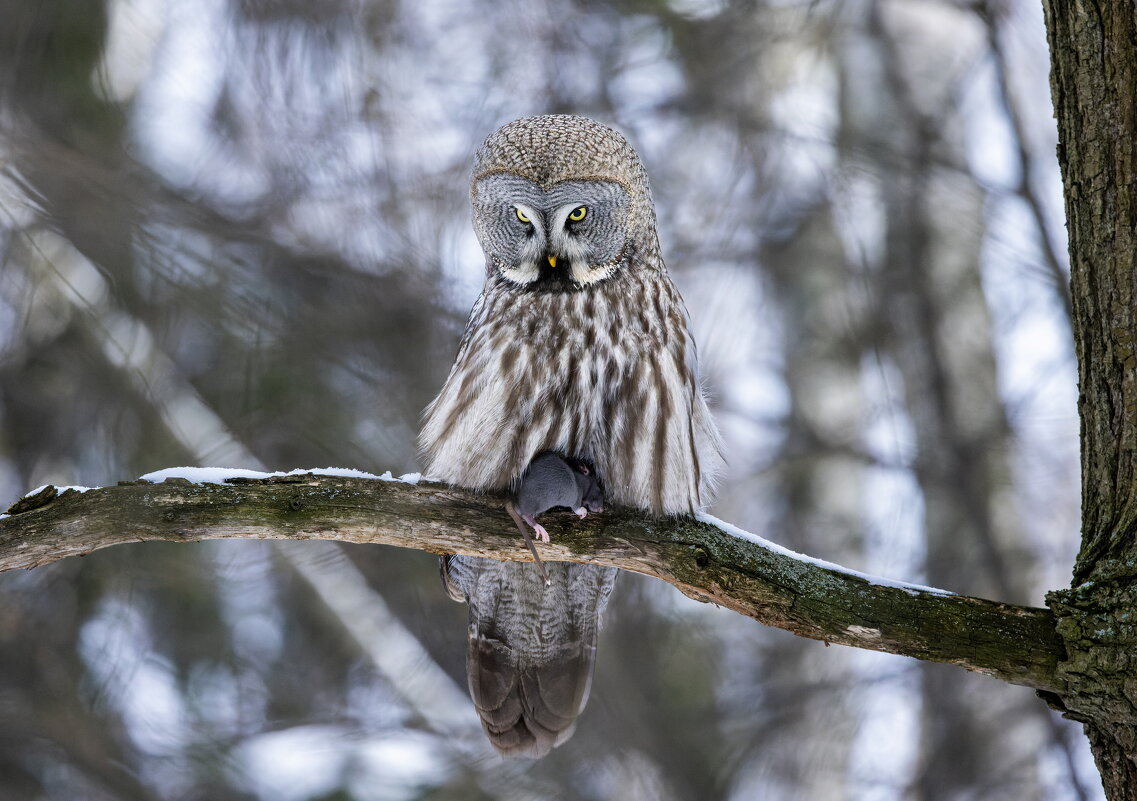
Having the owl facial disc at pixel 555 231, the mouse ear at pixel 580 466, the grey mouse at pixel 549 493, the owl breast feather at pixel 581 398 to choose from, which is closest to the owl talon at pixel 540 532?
the grey mouse at pixel 549 493

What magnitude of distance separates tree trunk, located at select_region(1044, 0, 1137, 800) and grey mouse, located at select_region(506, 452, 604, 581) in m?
1.11

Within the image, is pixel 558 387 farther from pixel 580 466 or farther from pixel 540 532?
pixel 540 532

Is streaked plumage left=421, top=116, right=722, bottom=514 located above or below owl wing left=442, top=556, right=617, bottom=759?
above

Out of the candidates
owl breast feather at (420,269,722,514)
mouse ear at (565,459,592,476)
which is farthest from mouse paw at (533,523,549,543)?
mouse ear at (565,459,592,476)

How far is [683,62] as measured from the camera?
6.80 meters

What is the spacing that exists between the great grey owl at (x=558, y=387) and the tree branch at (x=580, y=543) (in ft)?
0.67

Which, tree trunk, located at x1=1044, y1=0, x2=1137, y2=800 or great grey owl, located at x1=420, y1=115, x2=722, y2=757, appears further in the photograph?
great grey owl, located at x1=420, y1=115, x2=722, y2=757

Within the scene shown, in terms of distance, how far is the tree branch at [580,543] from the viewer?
7.23 ft

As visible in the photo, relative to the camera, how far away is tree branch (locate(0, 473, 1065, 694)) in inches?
86.8

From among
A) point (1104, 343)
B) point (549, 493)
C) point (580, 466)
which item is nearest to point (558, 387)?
point (580, 466)

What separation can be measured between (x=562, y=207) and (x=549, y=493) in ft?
3.06

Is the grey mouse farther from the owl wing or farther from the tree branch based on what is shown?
the owl wing

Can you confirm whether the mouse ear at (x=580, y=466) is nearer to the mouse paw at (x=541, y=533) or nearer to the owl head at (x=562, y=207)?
the mouse paw at (x=541, y=533)

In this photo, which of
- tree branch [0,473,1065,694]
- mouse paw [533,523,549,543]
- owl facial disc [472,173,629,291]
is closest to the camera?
tree branch [0,473,1065,694]
